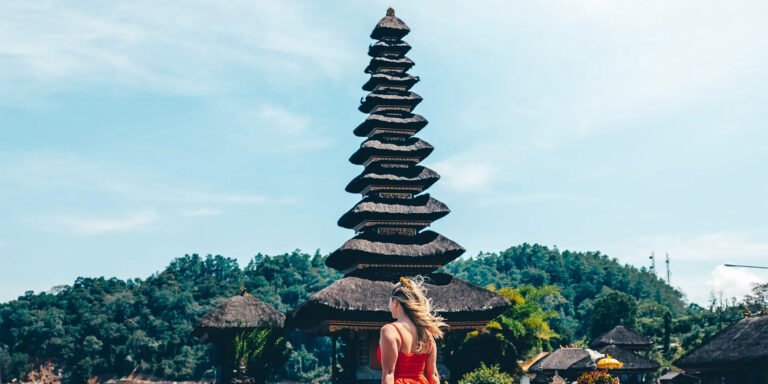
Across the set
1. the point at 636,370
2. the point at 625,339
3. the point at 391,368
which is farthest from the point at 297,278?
the point at 391,368

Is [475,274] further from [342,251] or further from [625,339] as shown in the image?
[342,251]

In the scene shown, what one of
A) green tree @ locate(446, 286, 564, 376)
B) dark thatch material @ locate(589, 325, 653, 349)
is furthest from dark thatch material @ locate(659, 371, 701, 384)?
green tree @ locate(446, 286, 564, 376)

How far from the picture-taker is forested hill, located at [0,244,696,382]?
80500mm

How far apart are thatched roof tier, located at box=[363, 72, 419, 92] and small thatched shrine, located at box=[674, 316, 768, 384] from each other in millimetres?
16952

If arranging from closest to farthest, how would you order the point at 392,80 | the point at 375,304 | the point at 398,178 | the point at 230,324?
the point at 375,304 < the point at 230,324 < the point at 398,178 < the point at 392,80

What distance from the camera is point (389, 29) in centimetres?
4112

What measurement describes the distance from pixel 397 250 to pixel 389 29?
11355 mm

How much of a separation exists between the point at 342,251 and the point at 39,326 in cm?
5856

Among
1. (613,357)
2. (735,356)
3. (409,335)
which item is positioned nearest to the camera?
(409,335)

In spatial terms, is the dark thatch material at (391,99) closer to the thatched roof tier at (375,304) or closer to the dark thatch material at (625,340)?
the thatched roof tier at (375,304)

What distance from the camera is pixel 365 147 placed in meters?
38.5

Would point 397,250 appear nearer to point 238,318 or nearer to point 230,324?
point 238,318

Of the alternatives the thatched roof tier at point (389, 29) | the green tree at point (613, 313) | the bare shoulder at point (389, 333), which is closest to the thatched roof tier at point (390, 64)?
the thatched roof tier at point (389, 29)

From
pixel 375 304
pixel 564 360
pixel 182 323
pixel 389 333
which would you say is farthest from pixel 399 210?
pixel 182 323
